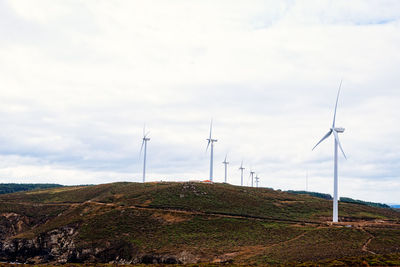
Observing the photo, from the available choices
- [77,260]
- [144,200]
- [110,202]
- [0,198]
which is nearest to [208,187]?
[144,200]

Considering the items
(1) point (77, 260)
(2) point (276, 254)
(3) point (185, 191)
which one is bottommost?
(1) point (77, 260)

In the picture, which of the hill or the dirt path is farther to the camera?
the hill

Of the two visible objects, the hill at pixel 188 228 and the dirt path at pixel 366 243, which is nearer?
the dirt path at pixel 366 243

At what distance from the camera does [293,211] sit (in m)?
123

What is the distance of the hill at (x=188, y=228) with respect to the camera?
8469 centimetres

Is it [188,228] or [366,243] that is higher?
[366,243]

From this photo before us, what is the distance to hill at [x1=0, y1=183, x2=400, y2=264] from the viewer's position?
8469 centimetres

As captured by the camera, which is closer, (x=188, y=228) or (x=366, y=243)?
(x=366, y=243)

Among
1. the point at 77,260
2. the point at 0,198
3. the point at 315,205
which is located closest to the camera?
the point at 77,260

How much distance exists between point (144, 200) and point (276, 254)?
2240 inches

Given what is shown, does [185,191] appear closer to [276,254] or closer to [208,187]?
[208,187]

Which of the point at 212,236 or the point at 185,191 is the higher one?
the point at 185,191

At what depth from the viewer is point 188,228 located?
104m

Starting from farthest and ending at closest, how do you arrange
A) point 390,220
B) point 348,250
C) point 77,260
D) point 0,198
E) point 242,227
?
point 0,198
point 390,220
point 242,227
point 77,260
point 348,250
